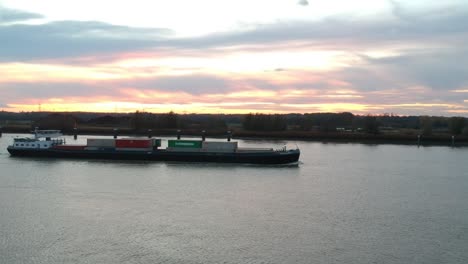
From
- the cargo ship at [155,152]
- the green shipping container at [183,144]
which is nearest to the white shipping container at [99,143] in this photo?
the cargo ship at [155,152]

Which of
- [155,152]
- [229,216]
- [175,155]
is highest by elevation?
[155,152]

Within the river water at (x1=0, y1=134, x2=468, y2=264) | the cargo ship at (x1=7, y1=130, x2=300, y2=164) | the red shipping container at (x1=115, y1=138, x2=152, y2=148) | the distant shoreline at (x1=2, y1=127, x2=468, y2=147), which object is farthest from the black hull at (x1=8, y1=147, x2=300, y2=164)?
the distant shoreline at (x1=2, y1=127, x2=468, y2=147)

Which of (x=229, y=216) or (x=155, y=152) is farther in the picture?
(x=155, y=152)

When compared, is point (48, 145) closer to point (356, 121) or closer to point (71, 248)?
point (71, 248)

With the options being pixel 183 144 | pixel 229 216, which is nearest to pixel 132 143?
pixel 183 144

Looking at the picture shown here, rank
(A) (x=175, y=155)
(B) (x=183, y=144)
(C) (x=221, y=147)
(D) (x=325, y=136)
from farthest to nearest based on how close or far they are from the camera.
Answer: (D) (x=325, y=136) < (B) (x=183, y=144) < (C) (x=221, y=147) < (A) (x=175, y=155)

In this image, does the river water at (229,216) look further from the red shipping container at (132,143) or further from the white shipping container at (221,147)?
the red shipping container at (132,143)

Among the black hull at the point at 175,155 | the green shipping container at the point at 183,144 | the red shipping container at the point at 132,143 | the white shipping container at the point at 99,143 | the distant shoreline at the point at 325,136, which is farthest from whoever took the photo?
the distant shoreline at the point at 325,136

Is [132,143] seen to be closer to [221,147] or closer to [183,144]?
[183,144]
